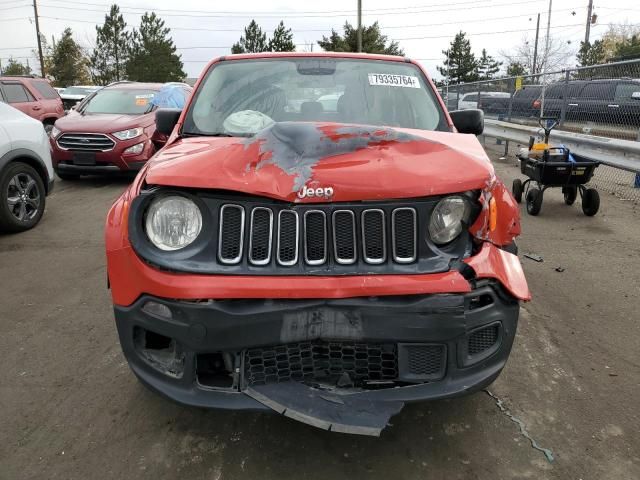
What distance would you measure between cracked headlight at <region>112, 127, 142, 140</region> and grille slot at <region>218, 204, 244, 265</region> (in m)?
7.46

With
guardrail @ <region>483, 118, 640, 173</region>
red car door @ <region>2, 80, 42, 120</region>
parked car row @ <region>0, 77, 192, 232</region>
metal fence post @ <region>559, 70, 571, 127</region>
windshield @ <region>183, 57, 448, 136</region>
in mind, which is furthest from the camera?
red car door @ <region>2, 80, 42, 120</region>

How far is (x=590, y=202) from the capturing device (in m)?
6.91

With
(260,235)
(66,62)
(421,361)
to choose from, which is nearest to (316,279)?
(260,235)

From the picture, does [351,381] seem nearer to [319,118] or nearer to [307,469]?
[307,469]

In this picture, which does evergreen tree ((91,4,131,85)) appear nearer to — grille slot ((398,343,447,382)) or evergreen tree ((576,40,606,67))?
evergreen tree ((576,40,606,67))

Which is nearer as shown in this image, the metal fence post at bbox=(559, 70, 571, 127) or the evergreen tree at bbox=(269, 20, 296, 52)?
the metal fence post at bbox=(559, 70, 571, 127)

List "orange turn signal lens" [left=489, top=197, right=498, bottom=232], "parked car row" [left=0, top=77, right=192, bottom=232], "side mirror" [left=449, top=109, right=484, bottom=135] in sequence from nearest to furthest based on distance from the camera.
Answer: "orange turn signal lens" [left=489, top=197, right=498, bottom=232] < "side mirror" [left=449, top=109, right=484, bottom=135] < "parked car row" [left=0, top=77, right=192, bottom=232]

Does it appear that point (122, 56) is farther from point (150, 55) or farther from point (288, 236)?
point (288, 236)

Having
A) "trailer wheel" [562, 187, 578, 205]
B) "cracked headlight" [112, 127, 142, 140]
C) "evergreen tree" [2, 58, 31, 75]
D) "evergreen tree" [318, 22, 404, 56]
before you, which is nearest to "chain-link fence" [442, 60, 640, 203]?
"trailer wheel" [562, 187, 578, 205]

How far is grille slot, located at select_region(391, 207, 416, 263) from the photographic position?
2.17 m

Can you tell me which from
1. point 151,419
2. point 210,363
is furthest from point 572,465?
point 151,419

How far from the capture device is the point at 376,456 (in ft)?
7.95

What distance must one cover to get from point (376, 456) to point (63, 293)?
3151mm

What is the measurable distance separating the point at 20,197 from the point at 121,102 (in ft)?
14.8
